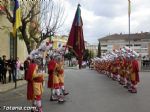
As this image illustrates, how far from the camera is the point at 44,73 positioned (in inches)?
686

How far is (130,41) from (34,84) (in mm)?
132115

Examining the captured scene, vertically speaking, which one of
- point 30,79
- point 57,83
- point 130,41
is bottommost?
point 57,83

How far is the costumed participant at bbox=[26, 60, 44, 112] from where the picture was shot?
13922mm

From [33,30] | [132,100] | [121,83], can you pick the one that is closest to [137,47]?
[33,30]

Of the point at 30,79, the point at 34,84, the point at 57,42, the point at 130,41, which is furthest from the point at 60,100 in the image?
the point at 130,41

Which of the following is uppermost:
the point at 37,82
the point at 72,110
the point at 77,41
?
the point at 77,41

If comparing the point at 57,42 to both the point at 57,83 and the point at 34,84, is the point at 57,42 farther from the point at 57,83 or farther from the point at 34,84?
the point at 34,84

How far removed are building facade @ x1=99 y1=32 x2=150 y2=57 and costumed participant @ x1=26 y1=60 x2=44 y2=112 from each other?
117016mm

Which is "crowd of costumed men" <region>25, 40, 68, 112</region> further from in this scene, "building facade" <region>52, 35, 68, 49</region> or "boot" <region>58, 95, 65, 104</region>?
"building facade" <region>52, 35, 68, 49</region>

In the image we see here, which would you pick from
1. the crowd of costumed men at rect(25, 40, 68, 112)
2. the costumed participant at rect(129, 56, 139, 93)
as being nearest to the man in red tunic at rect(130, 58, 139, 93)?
the costumed participant at rect(129, 56, 139, 93)

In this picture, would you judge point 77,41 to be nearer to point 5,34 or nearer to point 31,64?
point 31,64

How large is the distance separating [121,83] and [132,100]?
9.50 metres

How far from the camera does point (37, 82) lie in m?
14.1

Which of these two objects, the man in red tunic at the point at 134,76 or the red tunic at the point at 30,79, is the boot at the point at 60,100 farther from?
the man in red tunic at the point at 134,76
